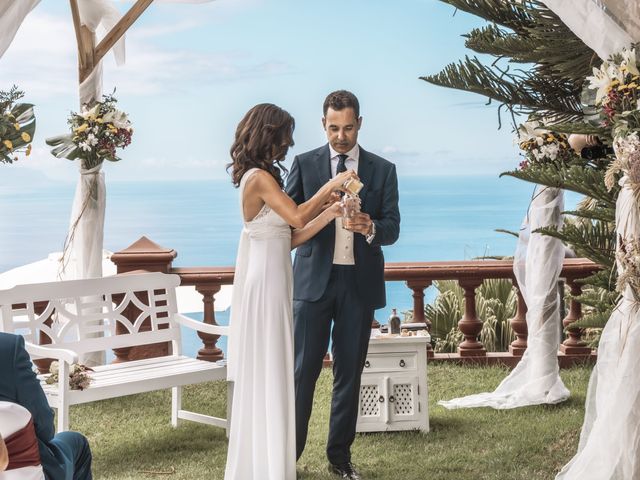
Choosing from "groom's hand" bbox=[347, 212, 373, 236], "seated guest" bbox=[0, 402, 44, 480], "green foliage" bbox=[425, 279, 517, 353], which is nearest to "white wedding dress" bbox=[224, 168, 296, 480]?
"groom's hand" bbox=[347, 212, 373, 236]

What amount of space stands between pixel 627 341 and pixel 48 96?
2325 centimetres

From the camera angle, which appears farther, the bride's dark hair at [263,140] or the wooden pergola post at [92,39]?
the wooden pergola post at [92,39]

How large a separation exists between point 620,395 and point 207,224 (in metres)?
27.1

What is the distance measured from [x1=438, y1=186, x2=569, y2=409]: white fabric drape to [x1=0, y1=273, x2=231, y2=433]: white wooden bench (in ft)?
4.94

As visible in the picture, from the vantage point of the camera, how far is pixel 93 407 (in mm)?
6004

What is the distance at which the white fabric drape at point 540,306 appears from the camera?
5.66 m

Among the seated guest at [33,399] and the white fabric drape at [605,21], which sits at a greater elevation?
the white fabric drape at [605,21]

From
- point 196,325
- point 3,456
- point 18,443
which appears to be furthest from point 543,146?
point 3,456

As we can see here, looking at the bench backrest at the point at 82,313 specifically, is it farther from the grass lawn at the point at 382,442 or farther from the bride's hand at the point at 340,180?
the bride's hand at the point at 340,180

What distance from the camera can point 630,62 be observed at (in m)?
3.68

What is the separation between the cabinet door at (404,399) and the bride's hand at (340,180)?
1.54 metres

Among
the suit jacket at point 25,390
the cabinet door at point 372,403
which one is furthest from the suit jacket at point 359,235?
the suit jacket at point 25,390

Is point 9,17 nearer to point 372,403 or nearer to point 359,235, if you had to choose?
point 359,235

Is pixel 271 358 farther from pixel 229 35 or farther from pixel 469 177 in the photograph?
pixel 469 177
